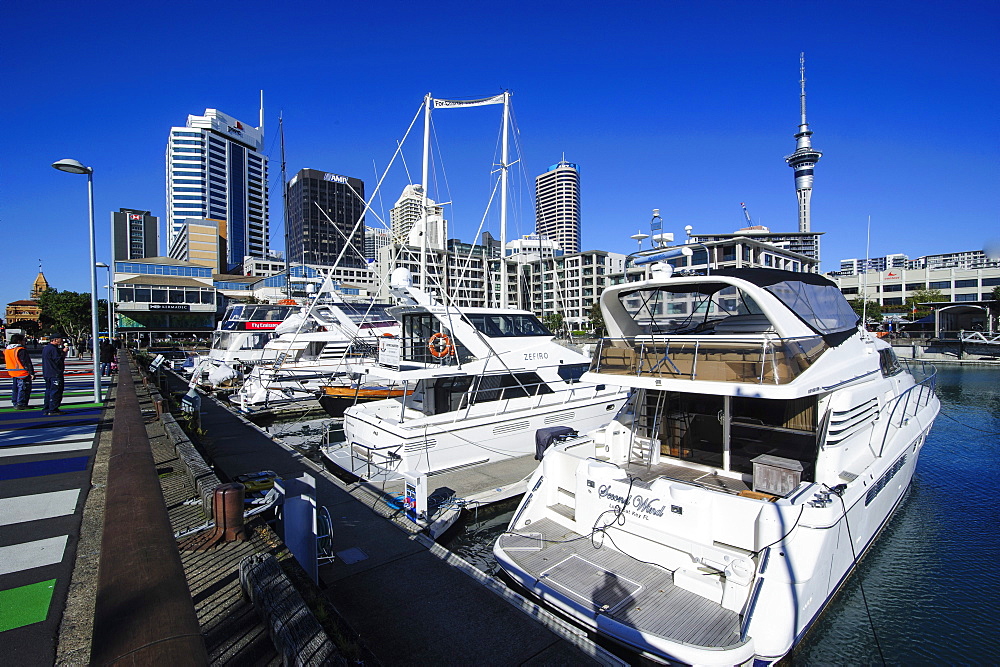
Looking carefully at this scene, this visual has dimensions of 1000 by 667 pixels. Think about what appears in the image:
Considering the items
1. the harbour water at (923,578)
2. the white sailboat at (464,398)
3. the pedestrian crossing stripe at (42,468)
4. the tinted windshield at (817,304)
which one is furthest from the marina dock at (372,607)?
the tinted windshield at (817,304)

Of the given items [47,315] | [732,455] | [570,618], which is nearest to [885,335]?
[732,455]

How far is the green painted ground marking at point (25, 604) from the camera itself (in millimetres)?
3779

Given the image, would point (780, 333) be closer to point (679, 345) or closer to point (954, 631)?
point (679, 345)

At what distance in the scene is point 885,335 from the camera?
178ft

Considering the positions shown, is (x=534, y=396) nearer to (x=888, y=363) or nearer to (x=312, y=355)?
(x=888, y=363)

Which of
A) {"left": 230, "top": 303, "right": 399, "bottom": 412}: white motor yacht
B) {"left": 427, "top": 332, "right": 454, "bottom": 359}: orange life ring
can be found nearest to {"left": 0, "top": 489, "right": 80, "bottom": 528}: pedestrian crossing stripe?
{"left": 427, "top": 332, "right": 454, "bottom": 359}: orange life ring

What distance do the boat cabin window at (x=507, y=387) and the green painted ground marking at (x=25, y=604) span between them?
8075mm

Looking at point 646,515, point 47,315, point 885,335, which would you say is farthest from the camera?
point 47,315

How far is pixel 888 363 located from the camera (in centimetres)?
970

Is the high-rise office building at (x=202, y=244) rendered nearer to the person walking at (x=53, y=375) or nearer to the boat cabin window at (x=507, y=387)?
the person walking at (x=53, y=375)

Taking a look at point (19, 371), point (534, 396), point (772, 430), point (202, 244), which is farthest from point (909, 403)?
point (202, 244)

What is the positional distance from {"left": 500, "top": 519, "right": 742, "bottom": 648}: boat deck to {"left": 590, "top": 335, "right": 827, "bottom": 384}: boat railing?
243cm

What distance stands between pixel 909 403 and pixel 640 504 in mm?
7227

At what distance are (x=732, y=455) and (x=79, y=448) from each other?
11259 millimetres
